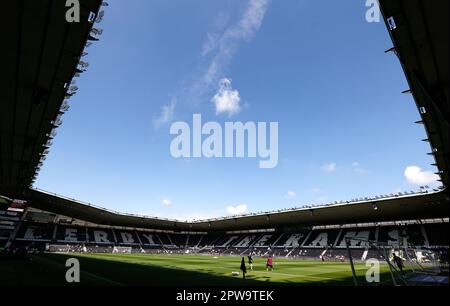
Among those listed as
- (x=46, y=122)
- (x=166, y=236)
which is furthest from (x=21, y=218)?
(x=46, y=122)

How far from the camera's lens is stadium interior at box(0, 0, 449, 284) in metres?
11.8

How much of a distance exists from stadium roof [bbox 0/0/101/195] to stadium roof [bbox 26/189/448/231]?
34.3 m

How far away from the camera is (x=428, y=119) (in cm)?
1872

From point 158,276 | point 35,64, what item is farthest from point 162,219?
point 35,64

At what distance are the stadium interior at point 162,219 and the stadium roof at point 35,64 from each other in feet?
0.17

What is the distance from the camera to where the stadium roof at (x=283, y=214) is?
43750 mm

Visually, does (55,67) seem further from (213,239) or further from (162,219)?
(213,239)

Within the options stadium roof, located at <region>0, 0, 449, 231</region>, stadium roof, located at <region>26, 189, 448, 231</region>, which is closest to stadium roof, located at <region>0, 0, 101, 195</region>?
stadium roof, located at <region>0, 0, 449, 231</region>

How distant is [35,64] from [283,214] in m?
53.0

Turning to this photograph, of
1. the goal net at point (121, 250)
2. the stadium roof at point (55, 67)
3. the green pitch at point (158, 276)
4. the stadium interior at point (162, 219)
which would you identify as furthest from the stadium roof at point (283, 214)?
the green pitch at point (158, 276)
